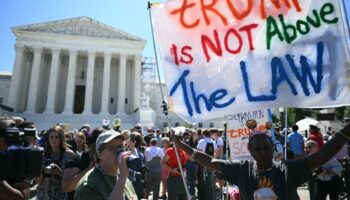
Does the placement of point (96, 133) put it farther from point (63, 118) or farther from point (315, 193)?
point (63, 118)

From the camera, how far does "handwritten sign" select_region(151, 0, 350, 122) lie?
8.71 ft

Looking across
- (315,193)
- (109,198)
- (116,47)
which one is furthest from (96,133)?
(116,47)

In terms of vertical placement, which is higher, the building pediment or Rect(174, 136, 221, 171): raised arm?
the building pediment

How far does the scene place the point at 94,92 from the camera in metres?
42.4

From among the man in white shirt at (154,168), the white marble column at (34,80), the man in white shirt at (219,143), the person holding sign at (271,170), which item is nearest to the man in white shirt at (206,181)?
the man in white shirt at (219,143)

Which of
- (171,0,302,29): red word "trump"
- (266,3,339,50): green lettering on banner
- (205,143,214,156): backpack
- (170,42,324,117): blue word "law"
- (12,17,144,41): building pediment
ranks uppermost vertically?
(12,17,144,41): building pediment

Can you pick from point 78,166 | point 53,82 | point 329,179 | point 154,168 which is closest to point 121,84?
point 53,82

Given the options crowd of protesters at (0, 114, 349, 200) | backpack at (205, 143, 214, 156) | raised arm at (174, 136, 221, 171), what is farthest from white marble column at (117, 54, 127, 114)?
raised arm at (174, 136, 221, 171)

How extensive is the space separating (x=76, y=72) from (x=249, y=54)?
42296 millimetres

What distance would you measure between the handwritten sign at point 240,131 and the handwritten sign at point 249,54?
2.99 metres

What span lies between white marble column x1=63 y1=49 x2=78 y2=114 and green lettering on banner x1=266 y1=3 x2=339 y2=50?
37.2 m

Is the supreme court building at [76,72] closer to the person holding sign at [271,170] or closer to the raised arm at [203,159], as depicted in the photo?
the raised arm at [203,159]

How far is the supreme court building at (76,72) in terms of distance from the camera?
37.1 m

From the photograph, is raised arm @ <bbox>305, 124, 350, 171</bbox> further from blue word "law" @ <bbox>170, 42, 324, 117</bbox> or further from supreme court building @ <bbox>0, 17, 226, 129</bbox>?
supreme court building @ <bbox>0, 17, 226, 129</bbox>
